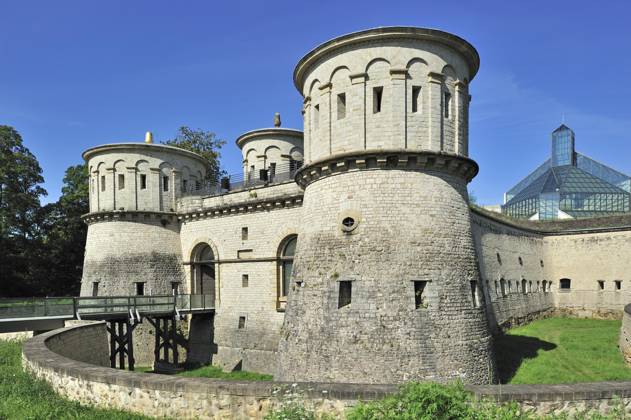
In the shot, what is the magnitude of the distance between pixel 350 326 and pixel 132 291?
14.0 m

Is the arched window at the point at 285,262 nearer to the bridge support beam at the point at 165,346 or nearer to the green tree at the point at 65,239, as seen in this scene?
the bridge support beam at the point at 165,346

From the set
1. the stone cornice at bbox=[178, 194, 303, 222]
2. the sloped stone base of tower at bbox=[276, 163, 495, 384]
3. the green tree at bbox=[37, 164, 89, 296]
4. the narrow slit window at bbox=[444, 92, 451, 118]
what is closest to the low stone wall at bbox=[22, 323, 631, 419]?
the sloped stone base of tower at bbox=[276, 163, 495, 384]

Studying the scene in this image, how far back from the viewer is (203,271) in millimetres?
22609

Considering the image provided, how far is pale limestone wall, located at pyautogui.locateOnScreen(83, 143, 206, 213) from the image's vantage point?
2191 centimetres

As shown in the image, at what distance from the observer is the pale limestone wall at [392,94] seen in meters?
12.1

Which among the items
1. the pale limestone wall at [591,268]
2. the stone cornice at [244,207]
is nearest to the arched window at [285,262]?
the stone cornice at [244,207]

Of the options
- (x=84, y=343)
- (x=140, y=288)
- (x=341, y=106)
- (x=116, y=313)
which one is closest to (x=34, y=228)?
(x=140, y=288)

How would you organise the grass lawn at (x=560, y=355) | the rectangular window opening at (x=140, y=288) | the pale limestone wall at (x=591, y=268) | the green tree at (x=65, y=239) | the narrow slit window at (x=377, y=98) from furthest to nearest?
the green tree at (x=65, y=239) → the pale limestone wall at (x=591, y=268) → the rectangular window opening at (x=140, y=288) → the grass lawn at (x=560, y=355) → the narrow slit window at (x=377, y=98)

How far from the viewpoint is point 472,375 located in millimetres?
11570

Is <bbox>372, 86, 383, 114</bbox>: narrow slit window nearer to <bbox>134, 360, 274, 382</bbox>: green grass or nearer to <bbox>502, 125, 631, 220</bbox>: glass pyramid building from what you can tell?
<bbox>134, 360, 274, 382</bbox>: green grass

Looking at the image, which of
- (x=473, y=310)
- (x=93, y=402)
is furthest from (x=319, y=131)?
(x=93, y=402)

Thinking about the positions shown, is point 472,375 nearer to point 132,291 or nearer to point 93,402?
point 93,402

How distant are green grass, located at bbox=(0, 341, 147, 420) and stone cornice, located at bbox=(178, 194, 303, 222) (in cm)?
1157

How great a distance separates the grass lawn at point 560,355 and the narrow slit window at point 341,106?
33.0ft
